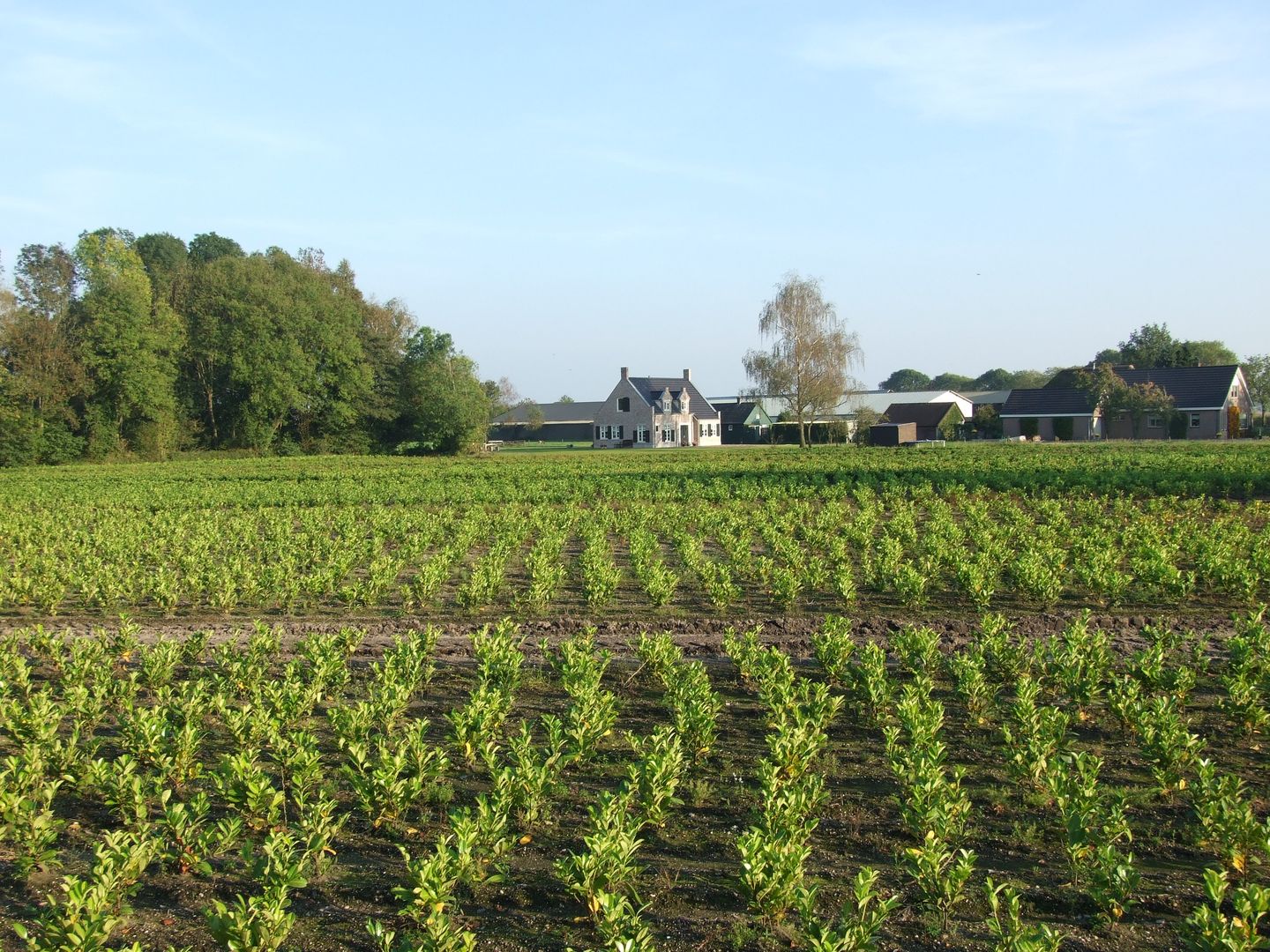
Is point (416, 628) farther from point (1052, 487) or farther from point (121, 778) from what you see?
point (1052, 487)

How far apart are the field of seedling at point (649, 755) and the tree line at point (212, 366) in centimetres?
5013

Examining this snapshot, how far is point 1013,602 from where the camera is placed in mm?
14164

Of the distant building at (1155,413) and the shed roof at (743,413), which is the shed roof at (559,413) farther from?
the distant building at (1155,413)

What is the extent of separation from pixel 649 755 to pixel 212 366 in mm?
67629

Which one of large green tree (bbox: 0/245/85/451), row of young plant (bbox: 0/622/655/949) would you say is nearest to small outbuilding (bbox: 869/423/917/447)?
large green tree (bbox: 0/245/85/451)

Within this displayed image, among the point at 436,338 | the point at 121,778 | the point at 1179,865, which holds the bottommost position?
the point at 1179,865

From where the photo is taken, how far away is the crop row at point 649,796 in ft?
17.6

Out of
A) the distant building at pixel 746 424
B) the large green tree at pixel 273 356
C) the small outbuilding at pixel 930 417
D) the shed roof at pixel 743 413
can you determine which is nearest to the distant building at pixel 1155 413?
the small outbuilding at pixel 930 417

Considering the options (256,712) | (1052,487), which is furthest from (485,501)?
(256,712)

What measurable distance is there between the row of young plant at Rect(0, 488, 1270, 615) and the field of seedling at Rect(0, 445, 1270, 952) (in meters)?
0.13

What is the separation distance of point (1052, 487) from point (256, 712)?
25.3m

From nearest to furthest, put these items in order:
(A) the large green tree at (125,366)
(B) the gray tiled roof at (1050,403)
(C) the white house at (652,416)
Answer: (A) the large green tree at (125,366)
(B) the gray tiled roof at (1050,403)
(C) the white house at (652,416)

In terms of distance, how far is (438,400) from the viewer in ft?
226

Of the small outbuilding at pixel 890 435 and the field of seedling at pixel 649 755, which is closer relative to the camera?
the field of seedling at pixel 649 755
